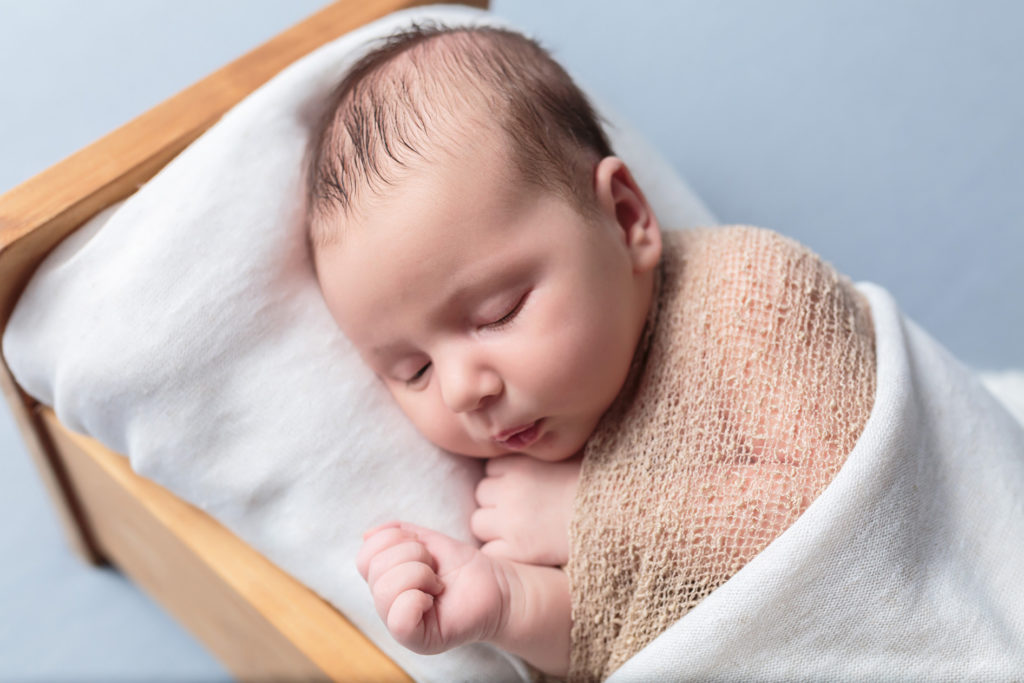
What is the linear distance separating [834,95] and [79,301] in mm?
1520

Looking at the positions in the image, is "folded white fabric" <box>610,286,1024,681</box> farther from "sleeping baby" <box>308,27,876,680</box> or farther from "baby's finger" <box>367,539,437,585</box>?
"baby's finger" <box>367,539,437,585</box>

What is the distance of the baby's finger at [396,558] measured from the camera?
34.5 inches

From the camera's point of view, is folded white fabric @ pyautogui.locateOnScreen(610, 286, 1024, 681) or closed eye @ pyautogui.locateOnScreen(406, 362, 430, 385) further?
closed eye @ pyautogui.locateOnScreen(406, 362, 430, 385)

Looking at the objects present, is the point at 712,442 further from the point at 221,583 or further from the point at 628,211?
the point at 221,583

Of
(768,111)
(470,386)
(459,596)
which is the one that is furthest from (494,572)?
(768,111)

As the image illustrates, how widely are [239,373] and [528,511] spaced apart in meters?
0.34

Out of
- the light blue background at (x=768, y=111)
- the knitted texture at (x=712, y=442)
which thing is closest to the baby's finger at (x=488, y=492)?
the knitted texture at (x=712, y=442)

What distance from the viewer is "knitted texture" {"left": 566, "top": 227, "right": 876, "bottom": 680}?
897 millimetres

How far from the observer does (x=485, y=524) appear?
1011mm

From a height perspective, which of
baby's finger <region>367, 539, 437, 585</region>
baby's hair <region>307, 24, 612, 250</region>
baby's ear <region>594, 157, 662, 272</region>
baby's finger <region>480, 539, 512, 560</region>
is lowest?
baby's finger <region>480, 539, 512, 560</region>

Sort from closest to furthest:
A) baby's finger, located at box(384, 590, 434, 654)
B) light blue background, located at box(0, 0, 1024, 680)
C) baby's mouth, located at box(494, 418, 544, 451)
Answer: baby's finger, located at box(384, 590, 434, 654)
baby's mouth, located at box(494, 418, 544, 451)
light blue background, located at box(0, 0, 1024, 680)

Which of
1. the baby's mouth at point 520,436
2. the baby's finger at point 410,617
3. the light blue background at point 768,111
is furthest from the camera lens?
the light blue background at point 768,111

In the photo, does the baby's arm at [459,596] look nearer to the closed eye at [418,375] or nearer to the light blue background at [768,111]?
the closed eye at [418,375]

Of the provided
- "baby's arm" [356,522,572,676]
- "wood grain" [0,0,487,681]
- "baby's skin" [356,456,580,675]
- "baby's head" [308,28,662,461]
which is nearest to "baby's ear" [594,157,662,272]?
"baby's head" [308,28,662,461]
